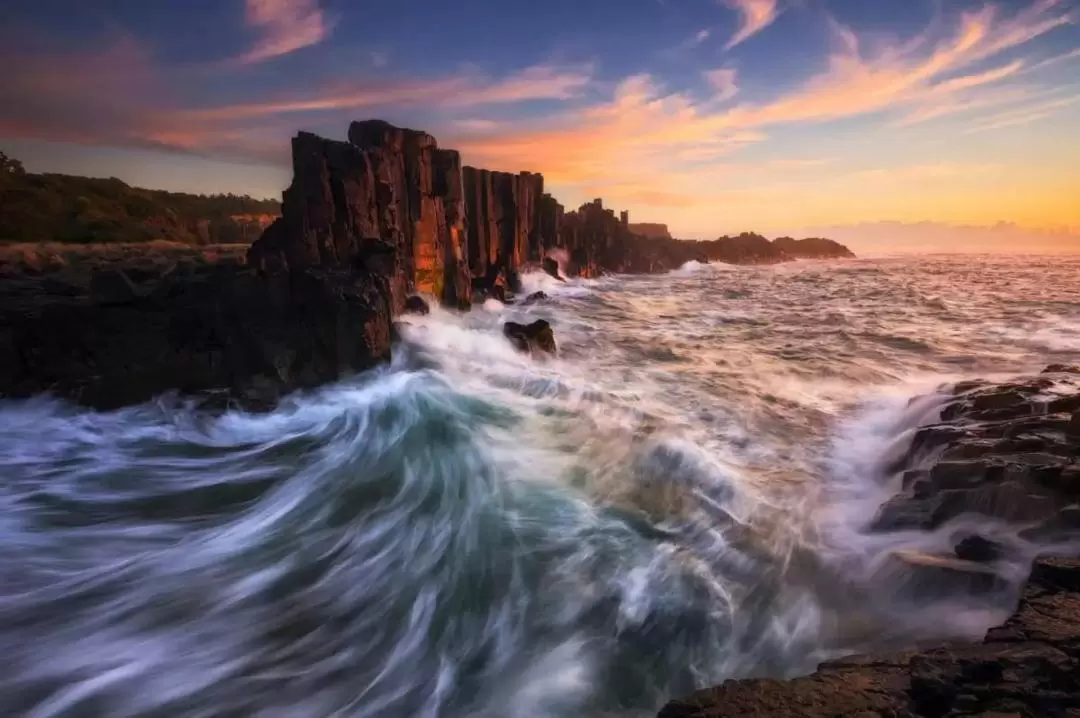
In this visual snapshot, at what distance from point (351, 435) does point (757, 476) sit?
518 centimetres

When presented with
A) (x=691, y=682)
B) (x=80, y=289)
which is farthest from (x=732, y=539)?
(x=80, y=289)

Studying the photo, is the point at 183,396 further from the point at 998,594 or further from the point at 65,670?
the point at 998,594

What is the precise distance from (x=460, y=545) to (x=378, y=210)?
10.4 meters

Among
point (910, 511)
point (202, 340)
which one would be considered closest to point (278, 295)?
point (202, 340)

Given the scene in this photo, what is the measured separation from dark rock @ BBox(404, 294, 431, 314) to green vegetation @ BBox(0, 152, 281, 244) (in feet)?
74.0

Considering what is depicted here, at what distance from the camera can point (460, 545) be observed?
5.12 meters

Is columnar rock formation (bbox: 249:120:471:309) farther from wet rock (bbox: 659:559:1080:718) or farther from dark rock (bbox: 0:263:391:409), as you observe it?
wet rock (bbox: 659:559:1080:718)

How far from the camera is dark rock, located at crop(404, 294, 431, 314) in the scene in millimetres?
14695

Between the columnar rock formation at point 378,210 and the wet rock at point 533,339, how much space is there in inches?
118

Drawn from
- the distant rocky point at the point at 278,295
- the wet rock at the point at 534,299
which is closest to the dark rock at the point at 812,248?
the wet rock at the point at 534,299

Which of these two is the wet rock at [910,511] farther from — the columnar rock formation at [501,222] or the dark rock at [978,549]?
the columnar rock formation at [501,222]

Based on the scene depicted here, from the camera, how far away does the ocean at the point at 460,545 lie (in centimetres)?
350

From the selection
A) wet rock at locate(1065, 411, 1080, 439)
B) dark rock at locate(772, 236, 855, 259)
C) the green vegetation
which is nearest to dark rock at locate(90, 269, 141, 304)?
wet rock at locate(1065, 411, 1080, 439)

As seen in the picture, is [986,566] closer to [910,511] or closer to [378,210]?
[910,511]
